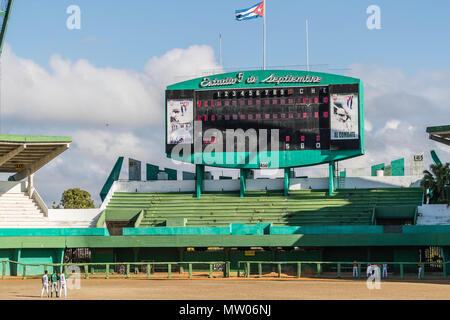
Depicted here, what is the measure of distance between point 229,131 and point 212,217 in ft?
27.3

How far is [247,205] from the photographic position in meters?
70.8

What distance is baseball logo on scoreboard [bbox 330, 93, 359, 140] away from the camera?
218ft

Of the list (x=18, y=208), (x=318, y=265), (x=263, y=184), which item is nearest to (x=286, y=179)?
(x=263, y=184)

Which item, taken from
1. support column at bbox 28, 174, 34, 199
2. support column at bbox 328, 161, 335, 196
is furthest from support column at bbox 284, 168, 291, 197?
support column at bbox 28, 174, 34, 199

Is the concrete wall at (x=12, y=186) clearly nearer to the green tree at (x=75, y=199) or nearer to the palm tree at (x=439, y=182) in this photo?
the palm tree at (x=439, y=182)

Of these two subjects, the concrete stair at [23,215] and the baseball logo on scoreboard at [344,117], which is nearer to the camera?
the baseball logo on scoreboard at [344,117]

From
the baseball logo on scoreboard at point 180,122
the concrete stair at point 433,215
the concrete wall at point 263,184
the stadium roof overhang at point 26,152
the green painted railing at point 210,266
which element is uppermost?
the baseball logo on scoreboard at point 180,122

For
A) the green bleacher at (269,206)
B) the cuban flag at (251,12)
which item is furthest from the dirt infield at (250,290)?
the cuban flag at (251,12)

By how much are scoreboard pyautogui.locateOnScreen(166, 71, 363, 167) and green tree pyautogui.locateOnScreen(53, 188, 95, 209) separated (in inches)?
2596

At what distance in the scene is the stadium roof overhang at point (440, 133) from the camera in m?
61.6

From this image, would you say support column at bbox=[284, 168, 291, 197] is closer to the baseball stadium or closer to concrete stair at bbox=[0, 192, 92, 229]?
the baseball stadium

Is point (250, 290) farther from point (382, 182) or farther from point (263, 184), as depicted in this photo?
point (382, 182)
